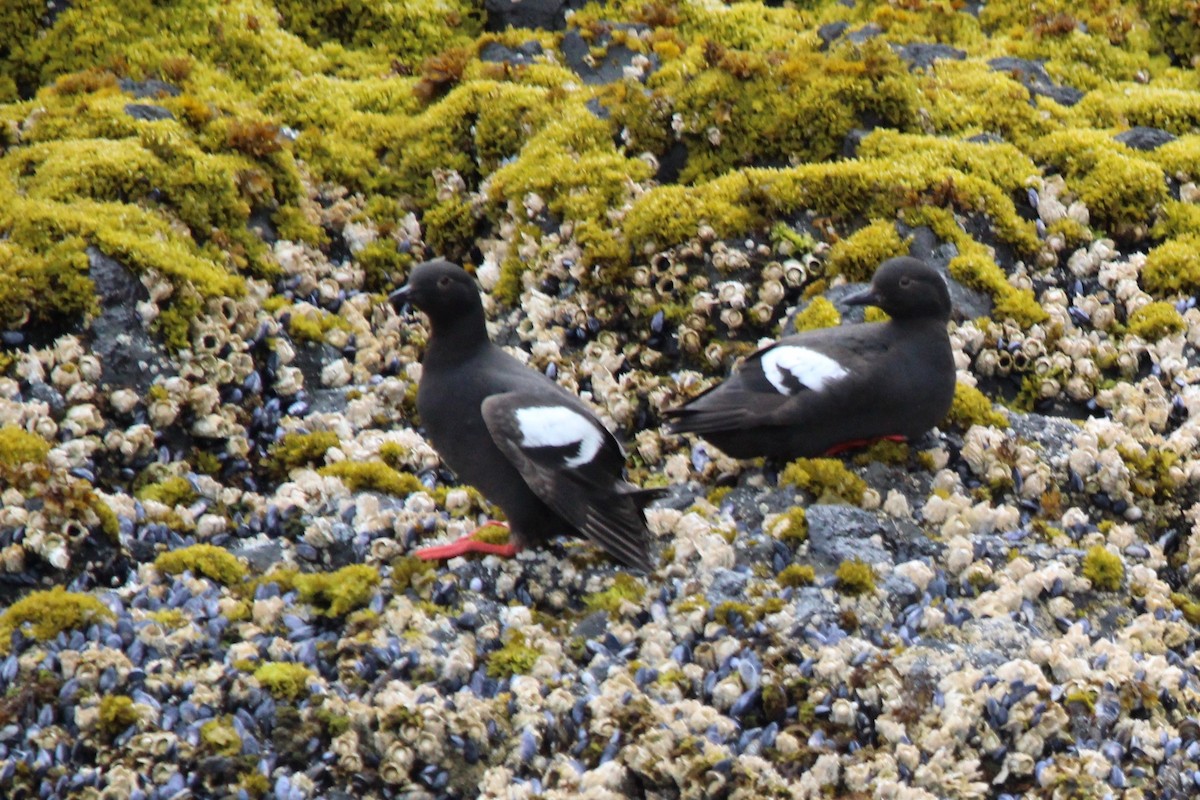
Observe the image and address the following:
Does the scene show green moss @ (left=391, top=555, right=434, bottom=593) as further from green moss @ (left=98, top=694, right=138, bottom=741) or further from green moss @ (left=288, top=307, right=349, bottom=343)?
green moss @ (left=288, top=307, right=349, bottom=343)

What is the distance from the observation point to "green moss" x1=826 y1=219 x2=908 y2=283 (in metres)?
9.95

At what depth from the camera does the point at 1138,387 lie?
9398mm

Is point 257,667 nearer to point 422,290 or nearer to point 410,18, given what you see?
point 422,290

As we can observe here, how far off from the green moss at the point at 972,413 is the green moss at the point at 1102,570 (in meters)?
1.43

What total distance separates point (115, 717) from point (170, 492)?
233 centimetres

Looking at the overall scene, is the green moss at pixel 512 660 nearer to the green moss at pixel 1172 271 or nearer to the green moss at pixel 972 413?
the green moss at pixel 972 413

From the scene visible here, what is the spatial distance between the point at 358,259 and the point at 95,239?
7.24 feet

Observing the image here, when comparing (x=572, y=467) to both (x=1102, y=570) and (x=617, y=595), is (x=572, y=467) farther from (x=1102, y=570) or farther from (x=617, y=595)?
A: (x=1102, y=570)

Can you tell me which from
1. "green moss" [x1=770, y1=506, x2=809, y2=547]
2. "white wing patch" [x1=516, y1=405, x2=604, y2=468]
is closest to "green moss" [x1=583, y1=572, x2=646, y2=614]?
"white wing patch" [x1=516, y1=405, x2=604, y2=468]

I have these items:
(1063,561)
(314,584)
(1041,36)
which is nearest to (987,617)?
(1063,561)

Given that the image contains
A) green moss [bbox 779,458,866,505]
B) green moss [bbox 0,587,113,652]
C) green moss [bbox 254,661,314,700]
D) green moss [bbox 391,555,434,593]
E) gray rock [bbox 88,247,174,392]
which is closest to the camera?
green moss [bbox 254,661,314,700]

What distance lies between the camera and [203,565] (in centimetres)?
762

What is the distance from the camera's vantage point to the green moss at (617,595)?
739 cm

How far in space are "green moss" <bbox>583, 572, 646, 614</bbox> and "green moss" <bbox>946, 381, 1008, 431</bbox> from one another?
2702 millimetres
